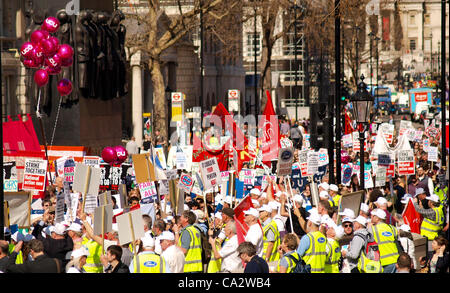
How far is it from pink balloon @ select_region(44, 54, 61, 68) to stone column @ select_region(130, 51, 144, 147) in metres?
22.3

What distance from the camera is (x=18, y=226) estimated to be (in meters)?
14.2

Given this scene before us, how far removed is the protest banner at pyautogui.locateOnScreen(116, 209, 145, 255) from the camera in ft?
37.8

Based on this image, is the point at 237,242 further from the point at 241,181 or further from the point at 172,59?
the point at 172,59

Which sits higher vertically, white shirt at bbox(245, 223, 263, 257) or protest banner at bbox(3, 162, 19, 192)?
protest banner at bbox(3, 162, 19, 192)

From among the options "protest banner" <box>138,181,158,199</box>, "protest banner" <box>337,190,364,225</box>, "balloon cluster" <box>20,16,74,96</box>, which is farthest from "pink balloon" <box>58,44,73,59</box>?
"protest banner" <box>337,190,364,225</box>

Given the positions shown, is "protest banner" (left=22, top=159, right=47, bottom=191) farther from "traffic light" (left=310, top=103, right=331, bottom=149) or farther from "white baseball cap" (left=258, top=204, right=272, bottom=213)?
"traffic light" (left=310, top=103, right=331, bottom=149)

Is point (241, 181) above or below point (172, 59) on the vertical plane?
below

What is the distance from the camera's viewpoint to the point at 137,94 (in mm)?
45312

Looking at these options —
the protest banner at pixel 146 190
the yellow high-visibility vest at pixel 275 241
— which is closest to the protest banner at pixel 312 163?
the protest banner at pixel 146 190

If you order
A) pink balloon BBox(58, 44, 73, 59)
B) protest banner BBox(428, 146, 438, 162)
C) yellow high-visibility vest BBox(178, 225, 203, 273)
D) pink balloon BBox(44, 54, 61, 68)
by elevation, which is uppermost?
pink balloon BBox(58, 44, 73, 59)

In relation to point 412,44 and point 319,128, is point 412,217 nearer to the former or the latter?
point 319,128

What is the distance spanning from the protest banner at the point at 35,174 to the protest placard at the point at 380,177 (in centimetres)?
617

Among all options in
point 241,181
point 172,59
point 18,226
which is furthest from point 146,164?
point 172,59

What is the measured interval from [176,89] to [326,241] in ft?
141
